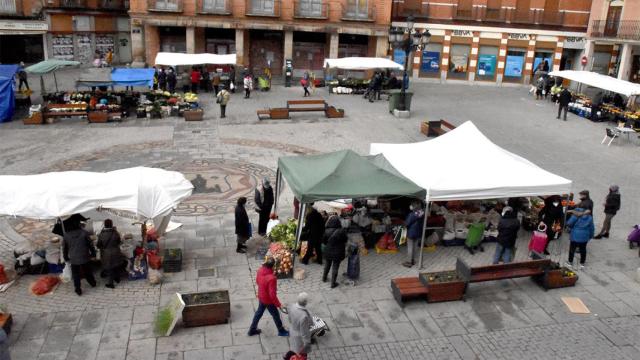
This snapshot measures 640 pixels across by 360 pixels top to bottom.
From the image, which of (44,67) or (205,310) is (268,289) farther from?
(44,67)

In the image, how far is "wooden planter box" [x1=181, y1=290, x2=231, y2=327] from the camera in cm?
917

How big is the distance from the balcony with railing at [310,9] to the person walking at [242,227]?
2429cm

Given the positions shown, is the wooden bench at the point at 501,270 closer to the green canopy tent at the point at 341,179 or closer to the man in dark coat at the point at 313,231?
the green canopy tent at the point at 341,179

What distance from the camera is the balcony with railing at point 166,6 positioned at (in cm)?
3244

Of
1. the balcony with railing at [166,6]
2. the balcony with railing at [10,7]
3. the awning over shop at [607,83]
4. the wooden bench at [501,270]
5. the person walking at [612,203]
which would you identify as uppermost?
the balcony with railing at [166,6]

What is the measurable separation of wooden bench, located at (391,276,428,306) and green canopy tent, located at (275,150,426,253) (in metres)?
1.79

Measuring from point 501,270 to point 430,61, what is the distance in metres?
28.5

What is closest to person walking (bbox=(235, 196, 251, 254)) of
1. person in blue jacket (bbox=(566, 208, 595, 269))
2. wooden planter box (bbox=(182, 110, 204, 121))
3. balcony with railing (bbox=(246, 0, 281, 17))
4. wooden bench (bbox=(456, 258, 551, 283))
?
wooden bench (bbox=(456, 258, 551, 283))

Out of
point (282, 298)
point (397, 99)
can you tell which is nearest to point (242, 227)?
point (282, 298)

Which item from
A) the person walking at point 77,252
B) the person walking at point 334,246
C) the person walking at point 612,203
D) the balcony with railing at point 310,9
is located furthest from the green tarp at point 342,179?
the balcony with railing at point 310,9

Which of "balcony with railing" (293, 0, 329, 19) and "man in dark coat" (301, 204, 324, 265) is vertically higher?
"balcony with railing" (293, 0, 329, 19)

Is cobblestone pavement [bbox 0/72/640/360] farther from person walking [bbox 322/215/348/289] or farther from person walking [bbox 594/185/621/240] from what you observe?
person walking [bbox 594/185/621/240]

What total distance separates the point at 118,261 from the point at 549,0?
3445 centimetres

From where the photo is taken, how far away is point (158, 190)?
1070 centimetres
